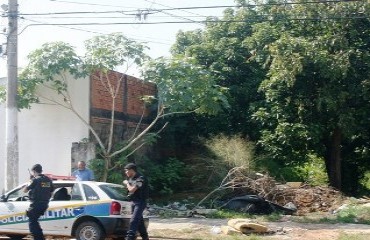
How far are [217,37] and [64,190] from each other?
13855mm

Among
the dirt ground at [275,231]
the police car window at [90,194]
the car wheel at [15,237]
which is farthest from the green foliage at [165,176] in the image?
the police car window at [90,194]

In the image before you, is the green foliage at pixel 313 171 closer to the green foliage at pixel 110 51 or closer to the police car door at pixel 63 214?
the green foliage at pixel 110 51

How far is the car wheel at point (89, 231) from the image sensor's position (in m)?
11.7

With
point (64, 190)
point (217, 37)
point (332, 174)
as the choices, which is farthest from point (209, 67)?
point (64, 190)

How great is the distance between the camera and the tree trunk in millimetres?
22141

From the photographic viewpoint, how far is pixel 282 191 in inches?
747

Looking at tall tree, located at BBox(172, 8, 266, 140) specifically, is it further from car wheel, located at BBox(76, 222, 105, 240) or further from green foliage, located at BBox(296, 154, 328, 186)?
car wheel, located at BBox(76, 222, 105, 240)

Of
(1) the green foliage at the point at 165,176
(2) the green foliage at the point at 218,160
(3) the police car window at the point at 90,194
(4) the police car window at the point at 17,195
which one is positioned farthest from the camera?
(1) the green foliage at the point at 165,176

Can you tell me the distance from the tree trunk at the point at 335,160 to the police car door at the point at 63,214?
12.7 m

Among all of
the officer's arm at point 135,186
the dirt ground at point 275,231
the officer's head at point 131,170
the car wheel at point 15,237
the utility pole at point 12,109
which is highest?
the utility pole at point 12,109

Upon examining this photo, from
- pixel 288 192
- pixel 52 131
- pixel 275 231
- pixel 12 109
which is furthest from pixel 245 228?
pixel 52 131

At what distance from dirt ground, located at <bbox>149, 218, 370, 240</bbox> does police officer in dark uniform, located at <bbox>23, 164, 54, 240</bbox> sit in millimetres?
3274

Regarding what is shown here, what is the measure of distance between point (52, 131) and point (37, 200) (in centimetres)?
830

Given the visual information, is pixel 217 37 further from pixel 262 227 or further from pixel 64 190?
pixel 64 190
